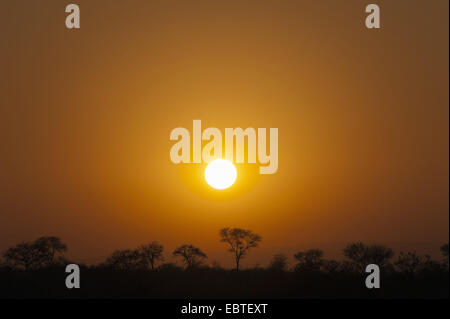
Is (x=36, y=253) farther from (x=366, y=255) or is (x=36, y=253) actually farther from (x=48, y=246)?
(x=366, y=255)

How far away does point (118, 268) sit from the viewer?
73.1 m

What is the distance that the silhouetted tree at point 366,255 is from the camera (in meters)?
79.3

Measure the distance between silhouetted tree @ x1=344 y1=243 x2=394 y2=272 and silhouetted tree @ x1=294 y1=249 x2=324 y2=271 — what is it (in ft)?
10.5

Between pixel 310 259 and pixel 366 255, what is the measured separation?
691cm

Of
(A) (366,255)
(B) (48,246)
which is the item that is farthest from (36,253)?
(A) (366,255)

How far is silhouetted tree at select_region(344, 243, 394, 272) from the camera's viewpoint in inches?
3121

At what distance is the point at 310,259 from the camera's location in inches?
3078

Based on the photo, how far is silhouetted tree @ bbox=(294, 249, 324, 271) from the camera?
74688 mm

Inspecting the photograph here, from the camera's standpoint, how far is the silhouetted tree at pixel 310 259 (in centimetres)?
7469

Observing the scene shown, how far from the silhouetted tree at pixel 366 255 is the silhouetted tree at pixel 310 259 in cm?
319
